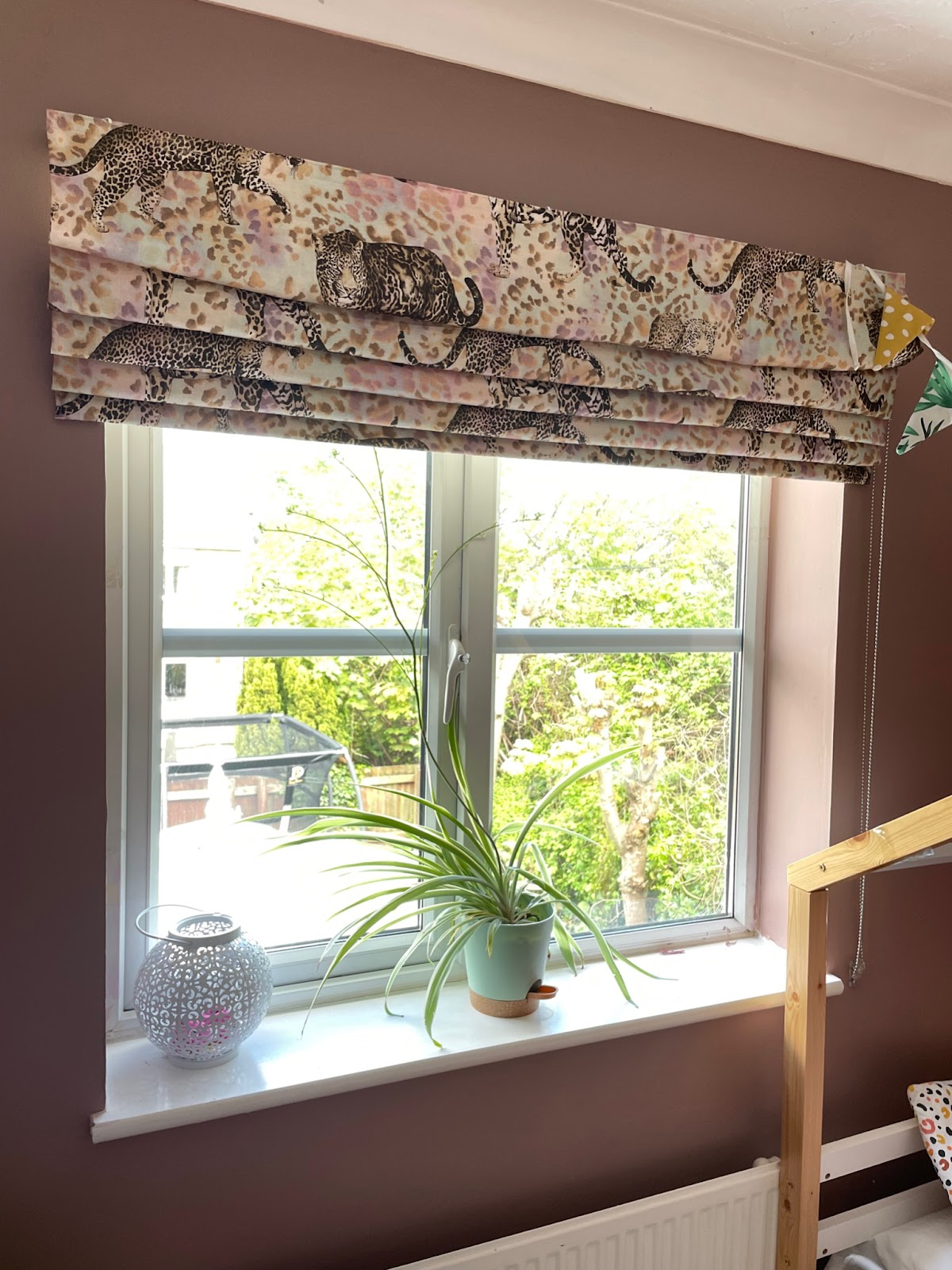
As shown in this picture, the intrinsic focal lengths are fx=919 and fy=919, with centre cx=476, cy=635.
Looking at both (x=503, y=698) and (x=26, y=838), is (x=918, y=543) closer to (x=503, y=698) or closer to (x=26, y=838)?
(x=503, y=698)

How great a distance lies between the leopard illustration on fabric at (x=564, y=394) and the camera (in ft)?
4.65

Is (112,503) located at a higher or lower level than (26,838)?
higher

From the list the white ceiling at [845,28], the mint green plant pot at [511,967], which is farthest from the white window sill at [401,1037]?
the white ceiling at [845,28]

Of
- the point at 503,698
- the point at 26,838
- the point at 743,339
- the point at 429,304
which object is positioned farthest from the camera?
the point at 503,698

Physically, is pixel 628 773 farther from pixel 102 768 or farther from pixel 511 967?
→ pixel 102 768

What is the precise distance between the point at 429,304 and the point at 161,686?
0.72m

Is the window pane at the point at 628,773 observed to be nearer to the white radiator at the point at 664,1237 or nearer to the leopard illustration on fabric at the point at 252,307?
the white radiator at the point at 664,1237

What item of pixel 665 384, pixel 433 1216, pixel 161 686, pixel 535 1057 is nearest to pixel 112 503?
pixel 161 686

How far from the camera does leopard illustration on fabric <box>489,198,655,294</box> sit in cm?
139

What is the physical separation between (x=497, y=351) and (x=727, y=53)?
27.9 inches

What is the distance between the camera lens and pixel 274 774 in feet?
5.06

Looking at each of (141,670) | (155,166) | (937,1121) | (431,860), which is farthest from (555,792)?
(155,166)

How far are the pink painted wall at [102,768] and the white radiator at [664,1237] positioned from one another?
0.35ft

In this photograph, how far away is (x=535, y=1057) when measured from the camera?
1548 millimetres
